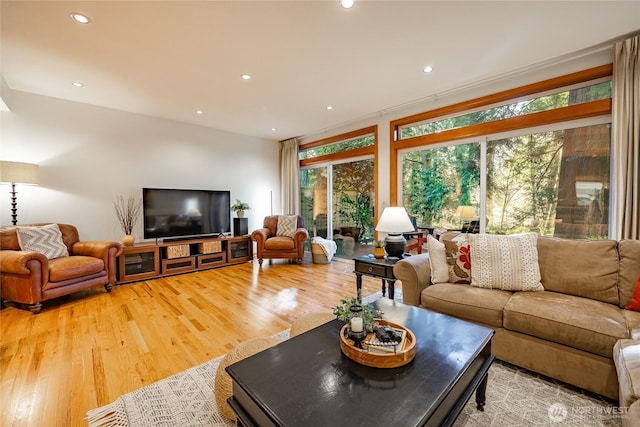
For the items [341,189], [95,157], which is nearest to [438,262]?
[341,189]

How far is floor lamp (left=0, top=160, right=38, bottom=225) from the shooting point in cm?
312

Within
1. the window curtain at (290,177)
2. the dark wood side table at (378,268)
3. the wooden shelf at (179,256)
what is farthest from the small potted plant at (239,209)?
the dark wood side table at (378,268)

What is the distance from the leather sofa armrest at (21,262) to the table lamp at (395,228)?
3652 mm

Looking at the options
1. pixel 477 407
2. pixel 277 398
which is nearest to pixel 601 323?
pixel 477 407

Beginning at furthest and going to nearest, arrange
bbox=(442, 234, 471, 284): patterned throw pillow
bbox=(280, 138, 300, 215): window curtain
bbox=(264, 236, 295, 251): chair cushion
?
bbox=(280, 138, 300, 215): window curtain
bbox=(264, 236, 295, 251): chair cushion
bbox=(442, 234, 471, 284): patterned throw pillow

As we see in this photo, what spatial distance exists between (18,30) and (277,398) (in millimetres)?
3578

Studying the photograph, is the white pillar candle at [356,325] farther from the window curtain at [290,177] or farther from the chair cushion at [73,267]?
the window curtain at [290,177]

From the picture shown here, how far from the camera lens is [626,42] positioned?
2.47 meters

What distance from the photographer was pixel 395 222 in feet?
9.31

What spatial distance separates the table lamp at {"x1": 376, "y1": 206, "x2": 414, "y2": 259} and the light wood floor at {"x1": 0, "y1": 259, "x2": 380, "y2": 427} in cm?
86

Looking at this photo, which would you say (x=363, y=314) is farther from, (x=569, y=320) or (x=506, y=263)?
(x=506, y=263)

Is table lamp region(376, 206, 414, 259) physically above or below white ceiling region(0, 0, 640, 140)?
below

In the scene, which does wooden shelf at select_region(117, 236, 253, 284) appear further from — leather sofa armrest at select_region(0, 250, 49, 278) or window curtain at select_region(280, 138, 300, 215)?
window curtain at select_region(280, 138, 300, 215)

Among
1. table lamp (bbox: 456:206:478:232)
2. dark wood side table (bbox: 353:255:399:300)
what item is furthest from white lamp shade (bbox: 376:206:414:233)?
table lamp (bbox: 456:206:478:232)
